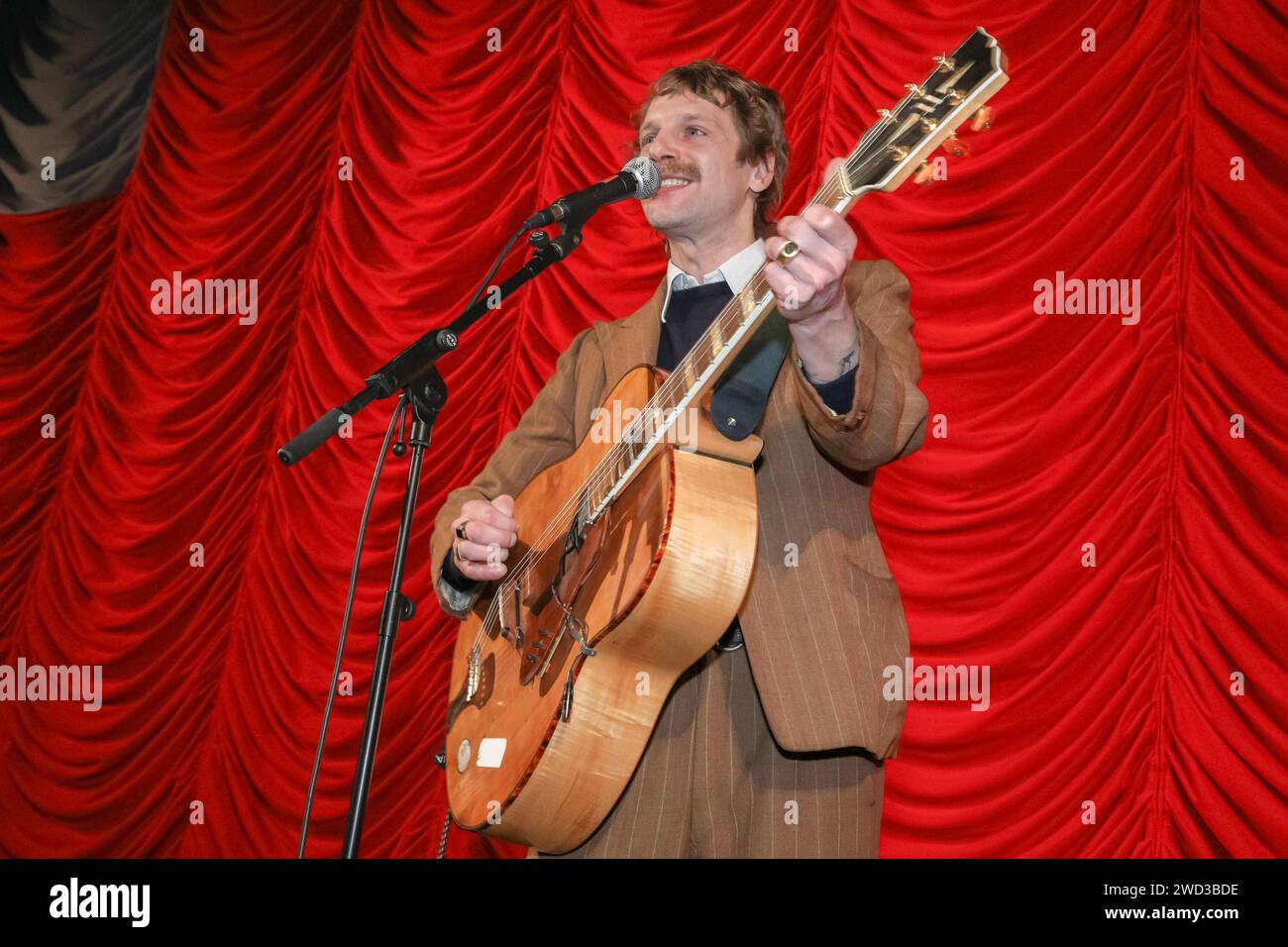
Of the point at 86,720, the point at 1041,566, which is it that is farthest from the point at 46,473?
the point at 1041,566

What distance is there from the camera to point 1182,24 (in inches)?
142

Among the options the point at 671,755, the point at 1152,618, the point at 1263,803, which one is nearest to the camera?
the point at 671,755

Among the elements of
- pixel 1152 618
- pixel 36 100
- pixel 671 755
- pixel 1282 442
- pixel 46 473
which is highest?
pixel 36 100

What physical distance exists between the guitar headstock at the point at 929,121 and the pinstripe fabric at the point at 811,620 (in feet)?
0.71

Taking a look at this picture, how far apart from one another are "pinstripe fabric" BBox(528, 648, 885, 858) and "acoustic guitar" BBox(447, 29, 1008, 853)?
6 centimetres

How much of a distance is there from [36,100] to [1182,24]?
4427 mm

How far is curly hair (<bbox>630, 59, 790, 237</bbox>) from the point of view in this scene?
2543mm

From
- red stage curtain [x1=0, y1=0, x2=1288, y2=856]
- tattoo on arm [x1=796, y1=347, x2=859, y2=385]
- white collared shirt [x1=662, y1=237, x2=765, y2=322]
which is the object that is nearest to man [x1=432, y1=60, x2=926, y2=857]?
tattoo on arm [x1=796, y1=347, x2=859, y2=385]

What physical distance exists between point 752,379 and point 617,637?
1.63 ft

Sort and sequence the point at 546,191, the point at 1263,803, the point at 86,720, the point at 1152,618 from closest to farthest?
the point at 1263,803
the point at 1152,618
the point at 546,191
the point at 86,720

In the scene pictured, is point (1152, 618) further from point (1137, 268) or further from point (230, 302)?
point (230, 302)

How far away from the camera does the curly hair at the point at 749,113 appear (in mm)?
2543

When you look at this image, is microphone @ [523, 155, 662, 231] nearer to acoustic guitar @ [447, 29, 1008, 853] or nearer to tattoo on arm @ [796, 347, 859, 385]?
acoustic guitar @ [447, 29, 1008, 853]

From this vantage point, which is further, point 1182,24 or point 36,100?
point 36,100
